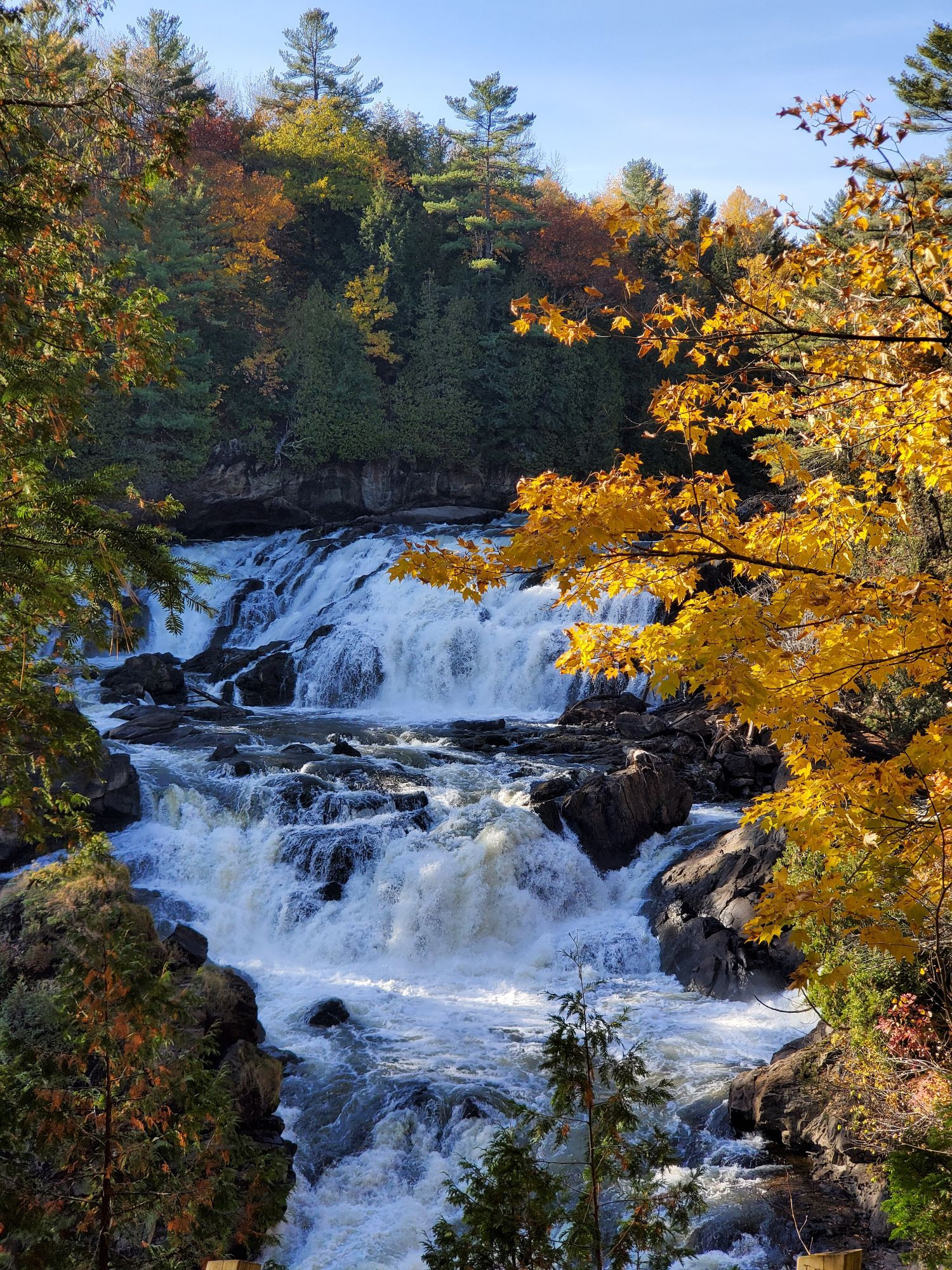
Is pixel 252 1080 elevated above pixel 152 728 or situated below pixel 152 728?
below

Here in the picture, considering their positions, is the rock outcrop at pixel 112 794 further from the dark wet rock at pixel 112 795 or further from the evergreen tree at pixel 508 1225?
the evergreen tree at pixel 508 1225

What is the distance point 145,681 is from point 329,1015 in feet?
39.9

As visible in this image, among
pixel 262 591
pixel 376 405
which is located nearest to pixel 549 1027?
pixel 262 591

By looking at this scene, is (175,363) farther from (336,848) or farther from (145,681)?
(336,848)

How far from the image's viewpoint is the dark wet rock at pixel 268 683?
21438mm

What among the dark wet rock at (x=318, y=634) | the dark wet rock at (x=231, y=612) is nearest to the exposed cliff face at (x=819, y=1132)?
the dark wet rock at (x=318, y=634)

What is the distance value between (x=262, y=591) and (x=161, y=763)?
36.4ft

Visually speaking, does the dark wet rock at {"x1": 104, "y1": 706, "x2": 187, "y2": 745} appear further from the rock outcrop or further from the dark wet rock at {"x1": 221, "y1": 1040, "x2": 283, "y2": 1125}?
the dark wet rock at {"x1": 221, "y1": 1040, "x2": 283, "y2": 1125}

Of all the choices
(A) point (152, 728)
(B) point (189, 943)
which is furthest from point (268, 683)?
(B) point (189, 943)

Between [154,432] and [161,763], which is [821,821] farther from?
[154,432]

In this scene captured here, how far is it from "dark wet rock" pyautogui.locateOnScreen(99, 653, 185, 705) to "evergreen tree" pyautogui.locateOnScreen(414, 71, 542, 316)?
2057 cm

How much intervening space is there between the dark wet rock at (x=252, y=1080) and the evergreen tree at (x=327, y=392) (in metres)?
24.9

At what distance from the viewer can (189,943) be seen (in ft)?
33.2

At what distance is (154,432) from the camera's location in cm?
2877
